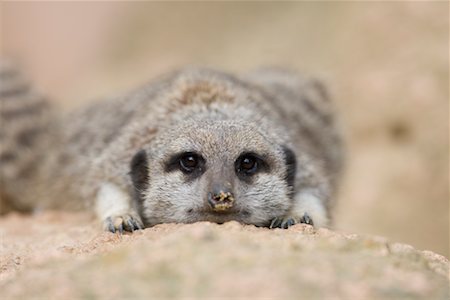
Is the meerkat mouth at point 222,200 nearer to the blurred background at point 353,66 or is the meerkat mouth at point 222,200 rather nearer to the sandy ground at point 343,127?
the sandy ground at point 343,127

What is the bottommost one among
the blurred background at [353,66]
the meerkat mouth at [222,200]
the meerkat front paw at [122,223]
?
the meerkat front paw at [122,223]

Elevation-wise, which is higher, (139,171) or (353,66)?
(353,66)

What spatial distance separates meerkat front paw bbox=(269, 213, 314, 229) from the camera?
14.0 feet

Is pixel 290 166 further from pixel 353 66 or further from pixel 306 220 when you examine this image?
pixel 353 66

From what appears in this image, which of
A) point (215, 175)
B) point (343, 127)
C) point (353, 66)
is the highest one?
point (353, 66)

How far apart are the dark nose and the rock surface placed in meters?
0.23

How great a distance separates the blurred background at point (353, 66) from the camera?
8258 millimetres

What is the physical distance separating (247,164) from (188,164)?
1.13 ft

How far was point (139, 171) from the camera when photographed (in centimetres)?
471

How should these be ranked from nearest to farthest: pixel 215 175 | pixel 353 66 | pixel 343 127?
pixel 215 175 → pixel 343 127 → pixel 353 66

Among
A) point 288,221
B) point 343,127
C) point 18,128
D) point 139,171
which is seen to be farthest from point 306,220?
point 18,128

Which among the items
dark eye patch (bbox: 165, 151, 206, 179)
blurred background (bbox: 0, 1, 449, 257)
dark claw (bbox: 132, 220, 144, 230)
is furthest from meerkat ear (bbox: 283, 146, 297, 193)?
blurred background (bbox: 0, 1, 449, 257)

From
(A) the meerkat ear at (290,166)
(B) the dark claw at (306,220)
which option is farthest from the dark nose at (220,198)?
(A) the meerkat ear at (290,166)

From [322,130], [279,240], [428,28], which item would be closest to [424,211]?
[322,130]
